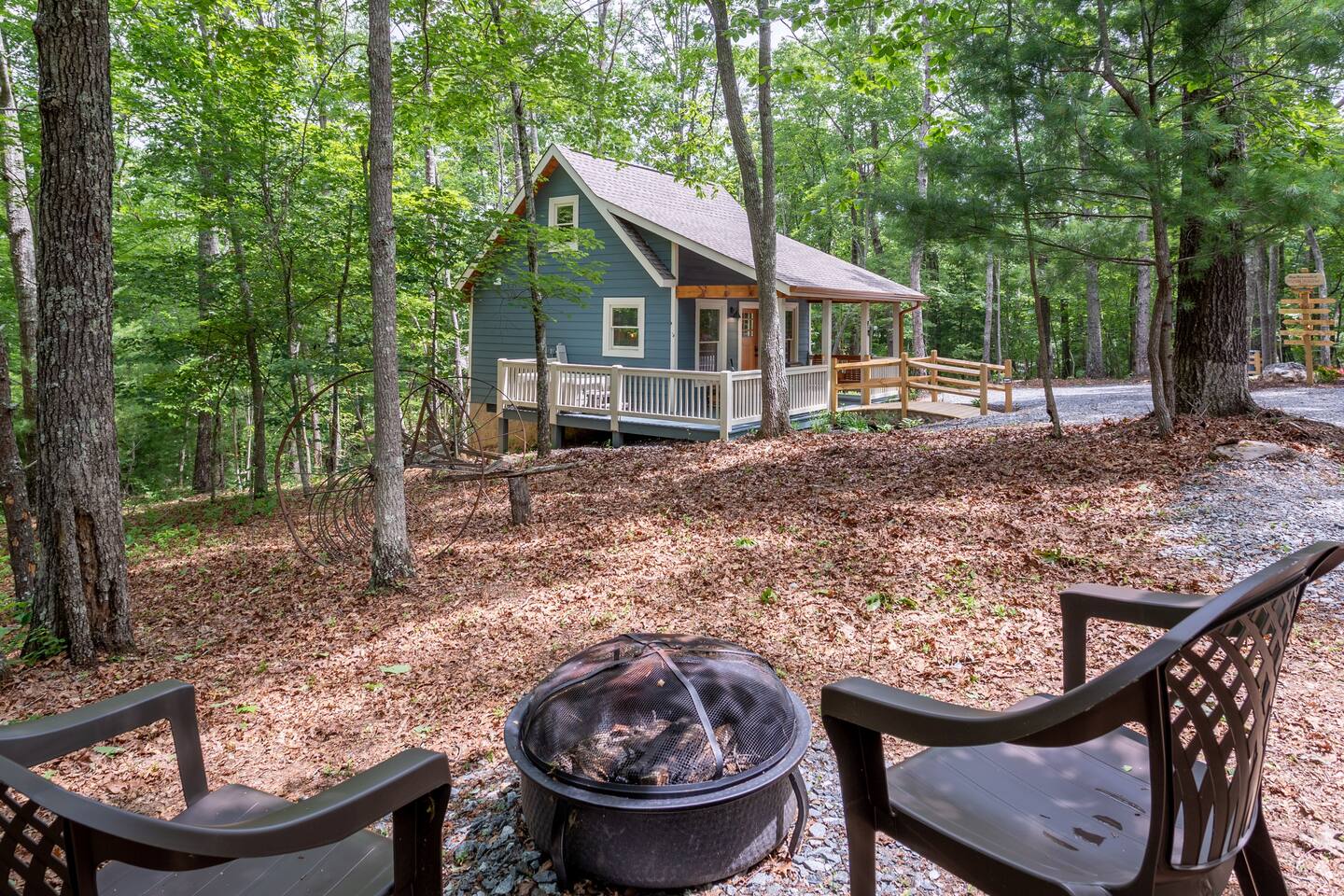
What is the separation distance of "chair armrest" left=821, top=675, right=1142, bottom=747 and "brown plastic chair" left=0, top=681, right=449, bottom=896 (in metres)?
0.96

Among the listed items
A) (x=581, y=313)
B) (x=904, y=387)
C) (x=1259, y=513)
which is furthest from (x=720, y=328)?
(x=1259, y=513)

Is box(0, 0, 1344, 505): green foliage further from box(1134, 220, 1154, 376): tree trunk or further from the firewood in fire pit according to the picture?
box(1134, 220, 1154, 376): tree trunk

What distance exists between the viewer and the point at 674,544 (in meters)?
6.47

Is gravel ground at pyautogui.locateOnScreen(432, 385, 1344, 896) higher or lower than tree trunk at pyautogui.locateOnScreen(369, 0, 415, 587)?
lower

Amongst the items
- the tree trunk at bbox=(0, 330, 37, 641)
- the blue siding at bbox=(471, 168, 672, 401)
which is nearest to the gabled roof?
→ the blue siding at bbox=(471, 168, 672, 401)

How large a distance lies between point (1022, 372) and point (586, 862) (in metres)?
33.2

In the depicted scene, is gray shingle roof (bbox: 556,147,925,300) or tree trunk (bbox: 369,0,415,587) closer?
tree trunk (bbox: 369,0,415,587)

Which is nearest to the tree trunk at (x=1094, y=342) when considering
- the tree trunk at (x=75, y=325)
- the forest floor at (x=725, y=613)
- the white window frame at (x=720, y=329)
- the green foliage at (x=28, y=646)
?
the white window frame at (x=720, y=329)

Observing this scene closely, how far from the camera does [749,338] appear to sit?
1656 centimetres

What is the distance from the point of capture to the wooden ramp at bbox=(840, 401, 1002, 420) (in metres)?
14.0

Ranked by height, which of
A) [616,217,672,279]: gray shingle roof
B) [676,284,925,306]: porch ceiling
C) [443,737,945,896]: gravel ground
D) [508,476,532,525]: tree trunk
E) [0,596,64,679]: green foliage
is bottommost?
[443,737,945,896]: gravel ground

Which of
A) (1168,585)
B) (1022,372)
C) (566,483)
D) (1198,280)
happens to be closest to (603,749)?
(1168,585)

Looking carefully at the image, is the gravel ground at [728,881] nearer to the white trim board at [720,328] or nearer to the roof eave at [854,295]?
the roof eave at [854,295]

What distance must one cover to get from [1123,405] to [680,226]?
8757 millimetres
